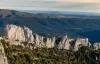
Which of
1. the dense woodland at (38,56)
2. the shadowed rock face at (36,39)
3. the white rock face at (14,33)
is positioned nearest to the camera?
the dense woodland at (38,56)

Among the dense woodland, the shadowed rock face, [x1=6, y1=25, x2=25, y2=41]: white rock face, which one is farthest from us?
the shadowed rock face

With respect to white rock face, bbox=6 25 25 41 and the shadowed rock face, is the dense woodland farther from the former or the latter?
white rock face, bbox=6 25 25 41

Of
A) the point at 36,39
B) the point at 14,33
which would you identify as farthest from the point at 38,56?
the point at 36,39

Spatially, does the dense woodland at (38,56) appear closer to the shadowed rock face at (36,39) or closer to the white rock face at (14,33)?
the shadowed rock face at (36,39)

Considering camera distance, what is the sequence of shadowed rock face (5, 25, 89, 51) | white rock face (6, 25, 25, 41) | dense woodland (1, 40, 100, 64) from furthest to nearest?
1. shadowed rock face (5, 25, 89, 51)
2. white rock face (6, 25, 25, 41)
3. dense woodland (1, 40, 100, 64)

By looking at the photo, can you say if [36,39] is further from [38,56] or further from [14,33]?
[38,56]

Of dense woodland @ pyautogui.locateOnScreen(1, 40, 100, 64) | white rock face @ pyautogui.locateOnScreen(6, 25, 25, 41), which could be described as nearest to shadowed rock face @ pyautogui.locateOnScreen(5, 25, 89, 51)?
white rock face @ pyautogui.locateOnScreen(6, 25, 25, 41)

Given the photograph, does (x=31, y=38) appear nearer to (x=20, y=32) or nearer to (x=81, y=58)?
Result: (x=20, y=32)

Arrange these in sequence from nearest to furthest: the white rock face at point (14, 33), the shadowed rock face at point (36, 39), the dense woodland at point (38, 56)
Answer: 1. the dense woodland at point (38, 56)
2. the white rock face at point (14, 33)
3. the shadowed rock face at point (36, 39)

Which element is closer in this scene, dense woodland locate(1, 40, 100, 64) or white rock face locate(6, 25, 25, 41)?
dense woodland locate(1, 40, 100, 64)

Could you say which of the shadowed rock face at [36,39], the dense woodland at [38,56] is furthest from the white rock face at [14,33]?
the dense woodland at [38,56]
